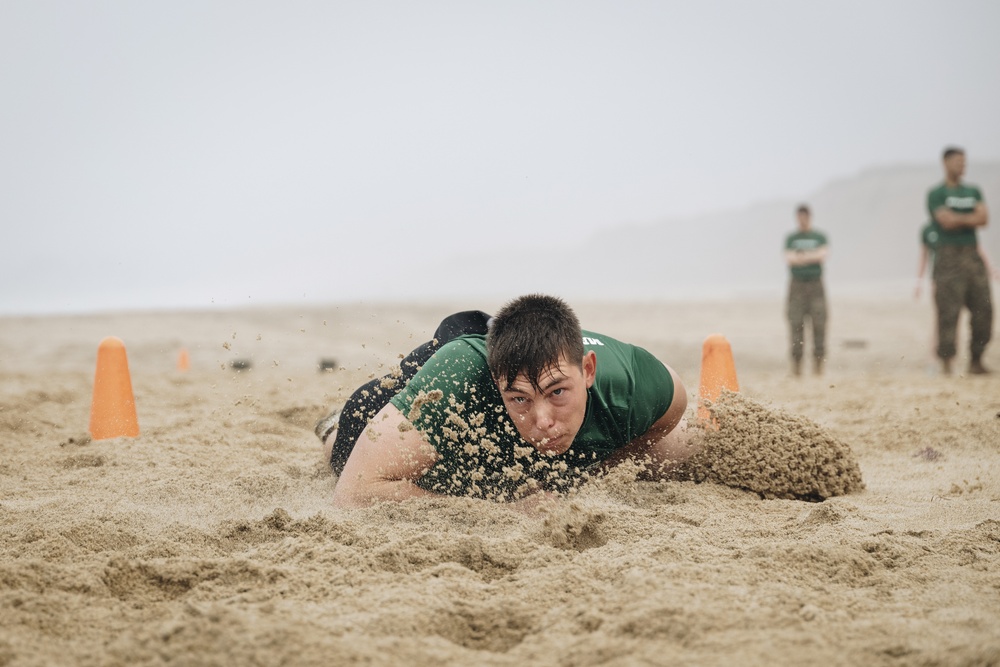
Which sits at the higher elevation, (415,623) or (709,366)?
(709,366)

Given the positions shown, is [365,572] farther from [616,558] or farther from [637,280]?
[637,280]

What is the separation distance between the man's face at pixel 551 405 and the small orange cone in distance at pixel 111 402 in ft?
8.78

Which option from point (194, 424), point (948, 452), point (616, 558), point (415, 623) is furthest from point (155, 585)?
point (948, 452)

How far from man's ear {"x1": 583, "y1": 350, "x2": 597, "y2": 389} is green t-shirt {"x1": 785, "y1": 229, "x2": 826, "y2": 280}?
21.9 ft

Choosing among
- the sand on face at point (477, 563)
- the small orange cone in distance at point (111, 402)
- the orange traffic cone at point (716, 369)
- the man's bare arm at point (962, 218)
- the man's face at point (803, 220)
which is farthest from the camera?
the man's face at point (803, 220)

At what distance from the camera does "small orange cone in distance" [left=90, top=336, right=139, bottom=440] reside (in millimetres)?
4578

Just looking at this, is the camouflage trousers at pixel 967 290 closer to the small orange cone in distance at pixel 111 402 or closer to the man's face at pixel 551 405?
the man's face at pixel 551 405

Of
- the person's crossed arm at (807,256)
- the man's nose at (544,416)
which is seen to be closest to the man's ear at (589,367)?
the man's nose at (544,416)

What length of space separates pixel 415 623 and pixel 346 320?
17.7m

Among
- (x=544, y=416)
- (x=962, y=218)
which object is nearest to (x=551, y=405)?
(x=544, y=416)

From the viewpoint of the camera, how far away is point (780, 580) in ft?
7.02

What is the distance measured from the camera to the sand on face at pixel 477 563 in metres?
1.74

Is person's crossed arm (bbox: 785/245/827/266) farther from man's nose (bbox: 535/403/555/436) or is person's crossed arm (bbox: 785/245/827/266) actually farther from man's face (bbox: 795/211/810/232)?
man's nose (bbox: 535/403/555/436)

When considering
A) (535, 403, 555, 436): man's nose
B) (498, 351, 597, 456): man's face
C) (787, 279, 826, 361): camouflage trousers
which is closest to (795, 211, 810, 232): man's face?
(787, 279, 826, 361): camouflage trousers
